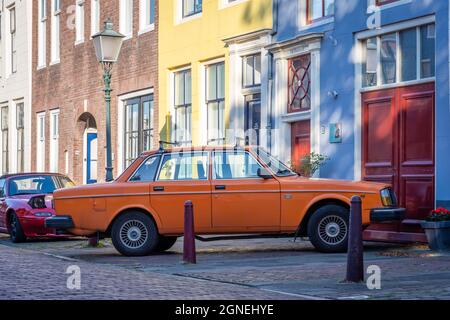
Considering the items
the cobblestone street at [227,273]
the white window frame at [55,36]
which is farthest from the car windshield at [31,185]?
the white window frame at [55,36]

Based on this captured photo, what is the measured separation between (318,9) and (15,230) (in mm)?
7254

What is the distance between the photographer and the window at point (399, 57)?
16.2 metres

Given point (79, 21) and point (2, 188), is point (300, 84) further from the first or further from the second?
point (79, 21)

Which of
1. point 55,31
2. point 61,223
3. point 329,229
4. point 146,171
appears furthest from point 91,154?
point 329,229

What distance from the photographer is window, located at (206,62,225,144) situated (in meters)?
22.5

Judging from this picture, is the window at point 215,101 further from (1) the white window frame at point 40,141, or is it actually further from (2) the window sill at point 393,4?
(1) the white window frame at point 40,141

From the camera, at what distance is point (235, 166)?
1512 cm

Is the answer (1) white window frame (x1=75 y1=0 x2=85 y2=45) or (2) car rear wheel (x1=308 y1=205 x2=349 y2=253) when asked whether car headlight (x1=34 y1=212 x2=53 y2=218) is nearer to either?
(2) car rear wheel (x1=308 y1=205 x2=349 y2=253)

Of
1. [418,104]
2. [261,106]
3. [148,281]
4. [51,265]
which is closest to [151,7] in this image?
[261,106]

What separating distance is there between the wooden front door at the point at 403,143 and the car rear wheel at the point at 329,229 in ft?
7.25

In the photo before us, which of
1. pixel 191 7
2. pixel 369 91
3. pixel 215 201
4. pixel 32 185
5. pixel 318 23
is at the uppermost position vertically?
pixel 191 7

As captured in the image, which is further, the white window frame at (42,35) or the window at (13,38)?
the window at (13,38)

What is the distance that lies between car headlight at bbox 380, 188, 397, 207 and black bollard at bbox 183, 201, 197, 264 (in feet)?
9.75

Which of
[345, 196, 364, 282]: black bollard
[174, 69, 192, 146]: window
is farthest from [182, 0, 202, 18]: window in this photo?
[345, 196, 364, 282]: black bollard
